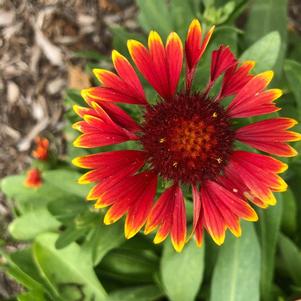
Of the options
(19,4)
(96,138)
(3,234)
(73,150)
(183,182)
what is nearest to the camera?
(96,138)

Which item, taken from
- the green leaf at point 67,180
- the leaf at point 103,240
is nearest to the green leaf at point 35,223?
the green leaf at point 67,180

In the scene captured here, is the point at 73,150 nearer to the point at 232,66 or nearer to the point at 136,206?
the point at 136,206

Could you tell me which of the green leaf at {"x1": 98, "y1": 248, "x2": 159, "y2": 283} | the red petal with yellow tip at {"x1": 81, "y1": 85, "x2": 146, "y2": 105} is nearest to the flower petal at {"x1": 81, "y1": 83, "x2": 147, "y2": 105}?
the red petal with yellow tip at {"x1": 81, "y1": 85, "x2": 146, "y2": 105}

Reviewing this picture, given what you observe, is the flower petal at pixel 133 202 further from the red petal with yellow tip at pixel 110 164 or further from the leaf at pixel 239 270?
the leaf at pixel 239 270

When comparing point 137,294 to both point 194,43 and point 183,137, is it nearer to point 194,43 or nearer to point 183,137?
point 183,137

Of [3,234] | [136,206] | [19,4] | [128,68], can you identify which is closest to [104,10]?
[19,4]

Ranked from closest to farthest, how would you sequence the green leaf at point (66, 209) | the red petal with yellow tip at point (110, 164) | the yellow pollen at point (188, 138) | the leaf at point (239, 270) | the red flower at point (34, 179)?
the red petal with yellow tip at point (110, 164) → the yellow pollen at point (188, 138) → the leaf at point (239, 270) → the green leaf at point (66, 209) → the red flower at point (34, 179)

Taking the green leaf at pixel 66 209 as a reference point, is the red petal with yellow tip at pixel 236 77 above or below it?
above
